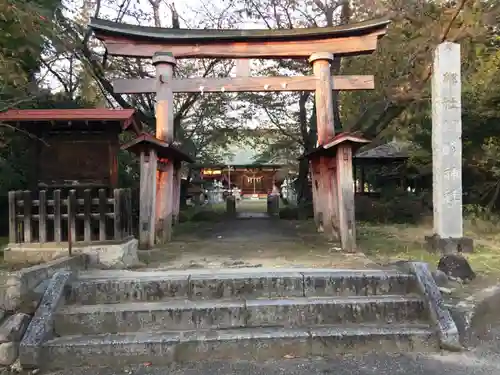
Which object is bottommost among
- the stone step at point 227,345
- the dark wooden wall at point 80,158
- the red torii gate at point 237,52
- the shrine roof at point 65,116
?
the stone step at point 227,345

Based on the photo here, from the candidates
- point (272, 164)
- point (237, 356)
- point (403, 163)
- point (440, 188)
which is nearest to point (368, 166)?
point (403, 163)

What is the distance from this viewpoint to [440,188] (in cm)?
855

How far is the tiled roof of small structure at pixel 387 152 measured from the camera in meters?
18.2

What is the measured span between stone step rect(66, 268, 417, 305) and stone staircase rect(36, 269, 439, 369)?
12 millimetres

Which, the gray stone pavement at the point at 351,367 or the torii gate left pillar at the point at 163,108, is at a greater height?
the torii gate left pillar at the point at 163,108

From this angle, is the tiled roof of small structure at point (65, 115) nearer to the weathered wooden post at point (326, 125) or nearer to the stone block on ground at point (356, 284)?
the weathered wooden post at point (326, 125)

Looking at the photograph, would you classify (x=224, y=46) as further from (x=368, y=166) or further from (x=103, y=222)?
(x=368, y=166)

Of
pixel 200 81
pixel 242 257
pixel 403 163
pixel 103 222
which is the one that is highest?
pixel 200 81

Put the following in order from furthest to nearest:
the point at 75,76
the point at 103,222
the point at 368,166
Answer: the point at 368,166 → the point at 75,76 → the point at 103,222

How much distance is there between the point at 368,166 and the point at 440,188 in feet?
37.5

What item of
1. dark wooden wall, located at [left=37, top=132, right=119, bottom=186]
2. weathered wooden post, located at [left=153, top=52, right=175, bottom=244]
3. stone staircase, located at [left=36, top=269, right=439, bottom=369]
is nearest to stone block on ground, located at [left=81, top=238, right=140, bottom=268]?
stone staircase, located at [left=36, top=269, right=439, bottom=369]

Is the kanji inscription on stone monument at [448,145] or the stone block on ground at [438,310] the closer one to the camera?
the stone block on ground at [438,310]

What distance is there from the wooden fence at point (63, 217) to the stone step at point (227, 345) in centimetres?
253

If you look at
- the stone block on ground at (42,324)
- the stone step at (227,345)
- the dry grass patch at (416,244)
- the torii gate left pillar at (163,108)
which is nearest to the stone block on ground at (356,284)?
the stone step at (227,345)
